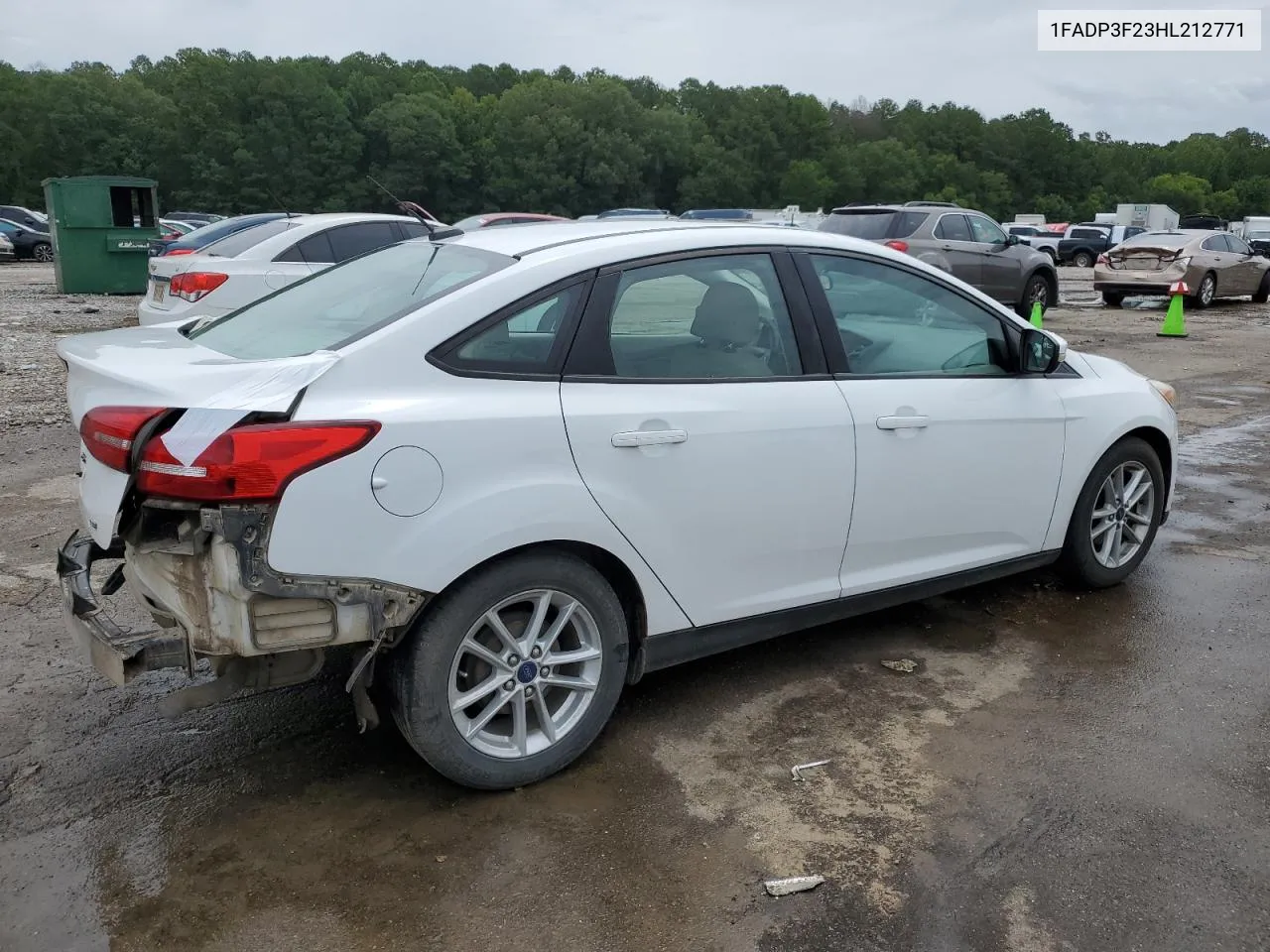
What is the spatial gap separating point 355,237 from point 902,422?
25.2ft

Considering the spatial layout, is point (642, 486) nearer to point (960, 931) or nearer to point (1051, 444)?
point (960, 931)

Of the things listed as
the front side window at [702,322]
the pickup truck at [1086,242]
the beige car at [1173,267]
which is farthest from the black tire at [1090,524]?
the pickup truck at [1086,242]

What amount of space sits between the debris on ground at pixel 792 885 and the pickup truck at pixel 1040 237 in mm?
38014

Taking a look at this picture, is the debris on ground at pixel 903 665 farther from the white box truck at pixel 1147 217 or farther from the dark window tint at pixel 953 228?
the white box truck at pixel 1147 217

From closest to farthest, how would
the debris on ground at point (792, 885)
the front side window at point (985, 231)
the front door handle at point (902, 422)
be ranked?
the debris on ground at point (792, 885) → the front door handle at point (902, 422) → the front side window at point (985, 231)

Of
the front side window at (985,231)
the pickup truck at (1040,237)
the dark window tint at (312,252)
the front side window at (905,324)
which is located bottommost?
the front side window at (905,324)

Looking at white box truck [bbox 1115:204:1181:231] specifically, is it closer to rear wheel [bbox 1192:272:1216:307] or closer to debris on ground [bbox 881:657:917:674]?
rear wheel [bbox 1192:272:1216:307]

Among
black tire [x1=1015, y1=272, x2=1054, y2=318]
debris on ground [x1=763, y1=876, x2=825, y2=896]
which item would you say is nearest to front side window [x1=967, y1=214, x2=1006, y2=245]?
black tire [x1=1015, y1=272, x2=1054, y2=318]

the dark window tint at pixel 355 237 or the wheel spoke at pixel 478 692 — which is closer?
the wheel spoke at pixel 478 692

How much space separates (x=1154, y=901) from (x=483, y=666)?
1.86 metres

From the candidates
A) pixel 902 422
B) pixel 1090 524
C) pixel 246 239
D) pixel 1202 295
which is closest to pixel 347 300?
pixel 902 422

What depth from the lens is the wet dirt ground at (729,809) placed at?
264 cm

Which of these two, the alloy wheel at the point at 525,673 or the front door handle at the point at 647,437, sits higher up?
the front door handle at the point at 647,437

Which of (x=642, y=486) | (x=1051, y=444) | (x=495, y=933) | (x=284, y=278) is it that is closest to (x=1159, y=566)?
(x=1051, y=444)
